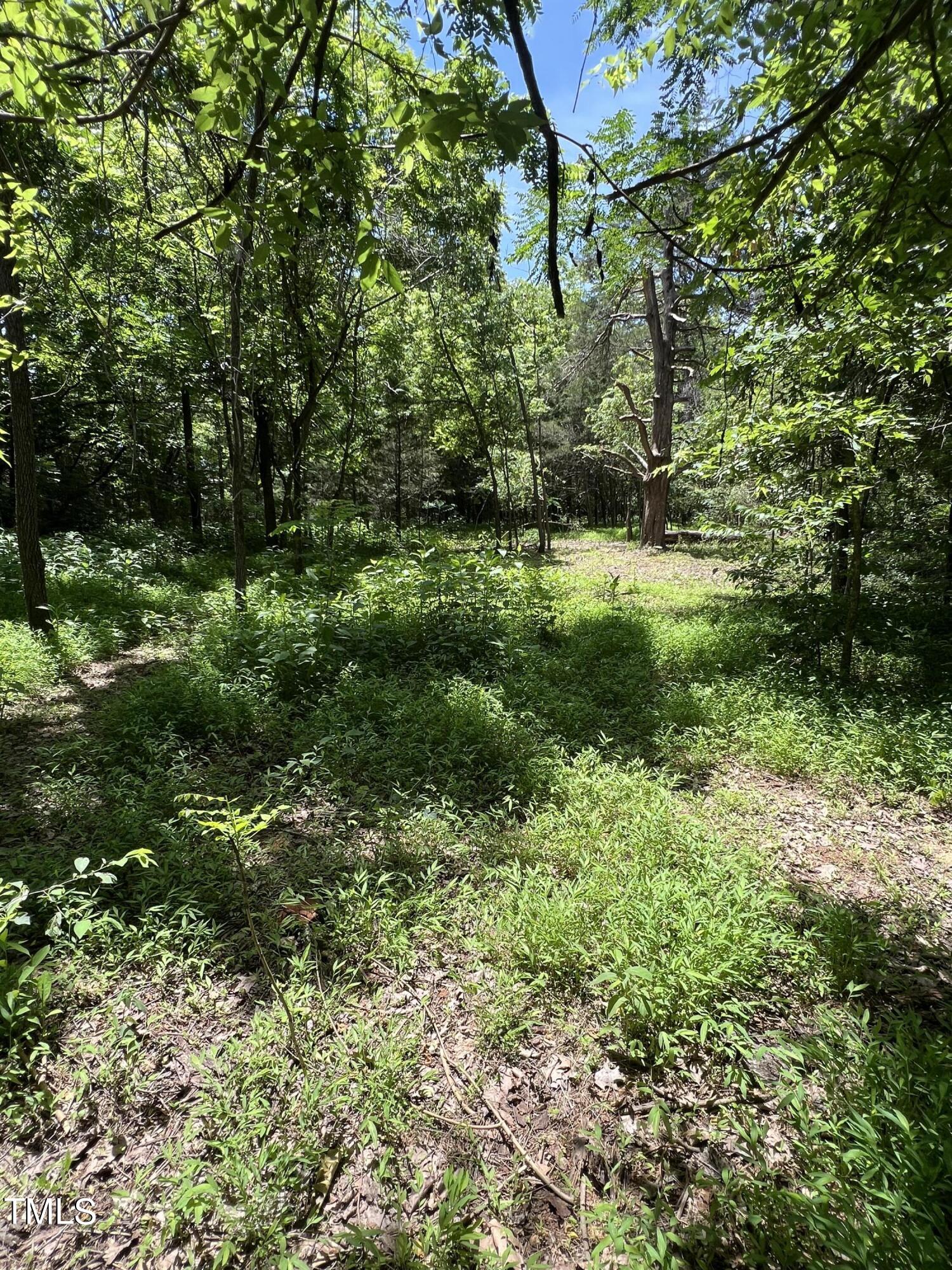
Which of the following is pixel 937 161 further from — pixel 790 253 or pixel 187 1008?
pixel 187 1008

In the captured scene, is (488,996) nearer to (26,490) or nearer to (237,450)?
(237,450)

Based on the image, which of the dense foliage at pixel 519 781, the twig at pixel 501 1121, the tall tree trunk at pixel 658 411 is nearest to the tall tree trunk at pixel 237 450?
the dense foliage at pixel 519 781

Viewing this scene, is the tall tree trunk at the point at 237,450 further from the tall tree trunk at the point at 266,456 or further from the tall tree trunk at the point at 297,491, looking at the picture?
the tall tree trunk at the point at 266,456

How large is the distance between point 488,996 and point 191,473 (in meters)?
16.6

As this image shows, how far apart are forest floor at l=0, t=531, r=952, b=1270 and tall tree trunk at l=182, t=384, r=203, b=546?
42.0 feet

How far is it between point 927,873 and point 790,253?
3.57m

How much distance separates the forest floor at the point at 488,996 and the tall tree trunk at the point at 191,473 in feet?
42.0

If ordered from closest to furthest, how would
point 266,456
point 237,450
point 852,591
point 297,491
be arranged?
point 852,591
point 237,450
point 297,491
point 266,456

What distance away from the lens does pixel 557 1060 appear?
2051 millimetres

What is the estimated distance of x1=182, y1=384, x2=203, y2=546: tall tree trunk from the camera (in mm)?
14648

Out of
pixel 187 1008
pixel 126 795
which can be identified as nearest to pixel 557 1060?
pixel 187 1008

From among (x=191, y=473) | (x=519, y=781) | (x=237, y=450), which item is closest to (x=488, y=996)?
(x=519, y=781)

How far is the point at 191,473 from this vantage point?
15.1 metres

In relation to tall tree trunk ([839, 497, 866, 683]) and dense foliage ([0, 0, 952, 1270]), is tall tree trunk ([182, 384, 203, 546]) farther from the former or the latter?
tall tree trunk ([839, 497, 866, 683])
